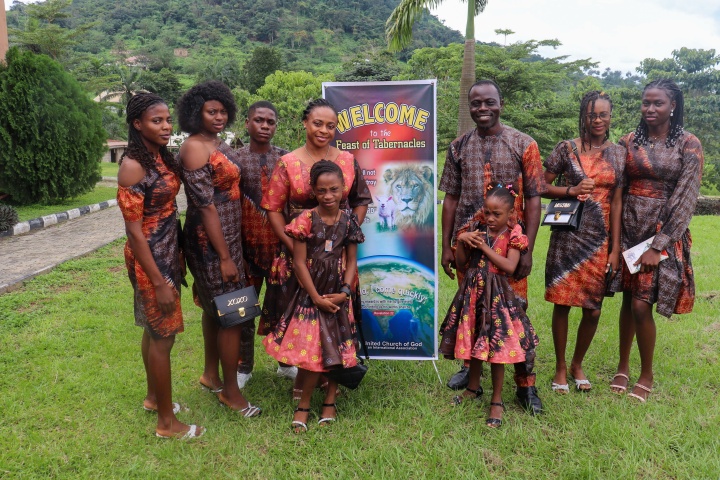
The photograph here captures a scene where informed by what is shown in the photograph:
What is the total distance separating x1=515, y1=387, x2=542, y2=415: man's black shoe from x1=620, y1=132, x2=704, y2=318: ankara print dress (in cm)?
93

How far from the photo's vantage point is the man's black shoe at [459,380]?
12.2ft

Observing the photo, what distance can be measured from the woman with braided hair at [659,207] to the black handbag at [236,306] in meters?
2.41

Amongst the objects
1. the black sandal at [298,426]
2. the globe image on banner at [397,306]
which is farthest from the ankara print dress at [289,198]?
the black sandal at [298,426]

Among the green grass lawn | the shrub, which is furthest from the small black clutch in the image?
the green grass lawn

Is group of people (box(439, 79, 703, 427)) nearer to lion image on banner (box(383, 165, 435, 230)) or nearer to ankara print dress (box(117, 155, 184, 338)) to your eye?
lion image on banner (box(383, 165, 435, 230))

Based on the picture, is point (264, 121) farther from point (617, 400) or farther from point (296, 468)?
point (617, 400)

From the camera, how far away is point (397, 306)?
3.94 m

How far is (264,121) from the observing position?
139 inches

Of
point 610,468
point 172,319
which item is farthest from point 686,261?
point 172,319

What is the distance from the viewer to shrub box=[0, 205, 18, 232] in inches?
337

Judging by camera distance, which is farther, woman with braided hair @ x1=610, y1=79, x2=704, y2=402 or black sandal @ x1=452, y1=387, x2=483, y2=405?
black sandal @ x1=452, y1=387, x2=483, y2=405

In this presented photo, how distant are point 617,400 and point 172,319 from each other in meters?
2.81

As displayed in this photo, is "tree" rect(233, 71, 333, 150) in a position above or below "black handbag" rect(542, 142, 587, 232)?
above

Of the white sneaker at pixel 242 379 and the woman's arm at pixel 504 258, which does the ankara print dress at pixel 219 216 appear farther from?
the woman's arm at pixel 504 258
